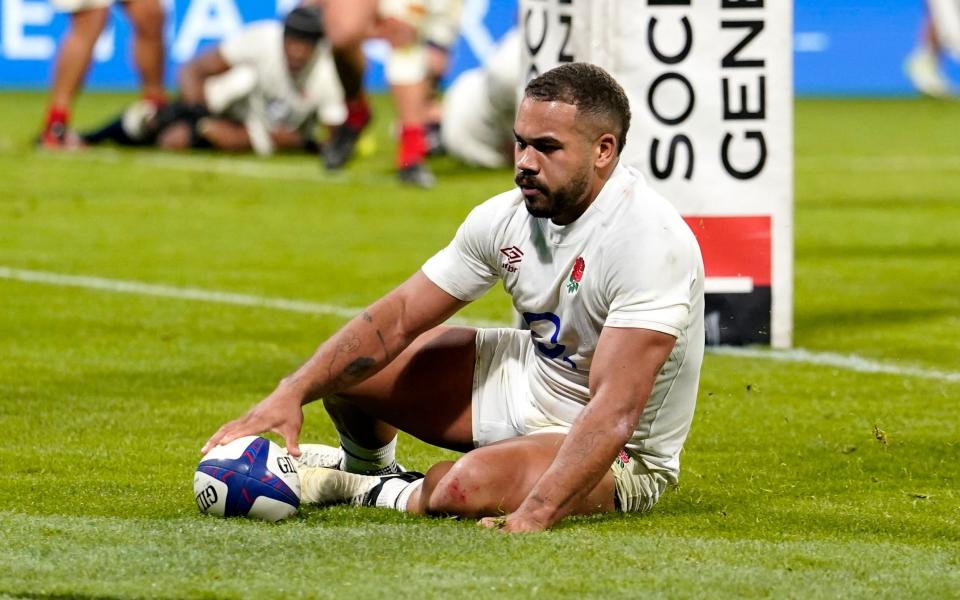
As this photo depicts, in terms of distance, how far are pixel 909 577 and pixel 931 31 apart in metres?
18.6

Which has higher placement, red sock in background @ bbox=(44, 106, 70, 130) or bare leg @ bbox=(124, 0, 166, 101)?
bare leg @ bbox=(124, 0, 166, 101)

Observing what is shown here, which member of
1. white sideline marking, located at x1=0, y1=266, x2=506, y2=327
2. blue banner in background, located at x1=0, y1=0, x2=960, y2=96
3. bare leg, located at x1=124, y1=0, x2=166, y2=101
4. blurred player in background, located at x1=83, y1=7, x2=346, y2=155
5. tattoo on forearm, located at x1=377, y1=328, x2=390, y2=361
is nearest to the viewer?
tattoo on forearm, located at x1=377, y1=328, x2=390, y2=361

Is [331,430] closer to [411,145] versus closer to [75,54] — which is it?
[411,145]

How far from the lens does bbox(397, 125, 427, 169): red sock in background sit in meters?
12.8

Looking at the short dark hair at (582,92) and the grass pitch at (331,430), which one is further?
the short dark hair at (582,92)

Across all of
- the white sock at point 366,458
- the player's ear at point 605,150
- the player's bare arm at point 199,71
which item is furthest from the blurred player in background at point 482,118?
the player's ear at point 605,150

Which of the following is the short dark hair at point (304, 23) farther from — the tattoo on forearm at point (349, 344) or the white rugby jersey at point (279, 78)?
the tattoo on forearm at point (349, 344)

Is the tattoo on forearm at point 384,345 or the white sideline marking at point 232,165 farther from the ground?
the tattoo on forearm at point 384,345

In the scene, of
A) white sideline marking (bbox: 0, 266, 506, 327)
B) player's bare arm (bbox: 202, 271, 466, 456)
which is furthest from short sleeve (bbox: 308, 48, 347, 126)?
player's bare arm (bbox: 202, 271, 466, 456)

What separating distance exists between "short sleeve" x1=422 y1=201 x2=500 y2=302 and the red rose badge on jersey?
0.88ft

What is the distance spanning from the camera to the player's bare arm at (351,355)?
4512 millimetres

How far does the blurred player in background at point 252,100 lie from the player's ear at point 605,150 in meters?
10.7

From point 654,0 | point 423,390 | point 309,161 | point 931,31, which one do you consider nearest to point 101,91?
point 309,161

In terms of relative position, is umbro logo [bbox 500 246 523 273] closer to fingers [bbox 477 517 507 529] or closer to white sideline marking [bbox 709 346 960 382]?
fingers [bbox 477 517 507 529]
